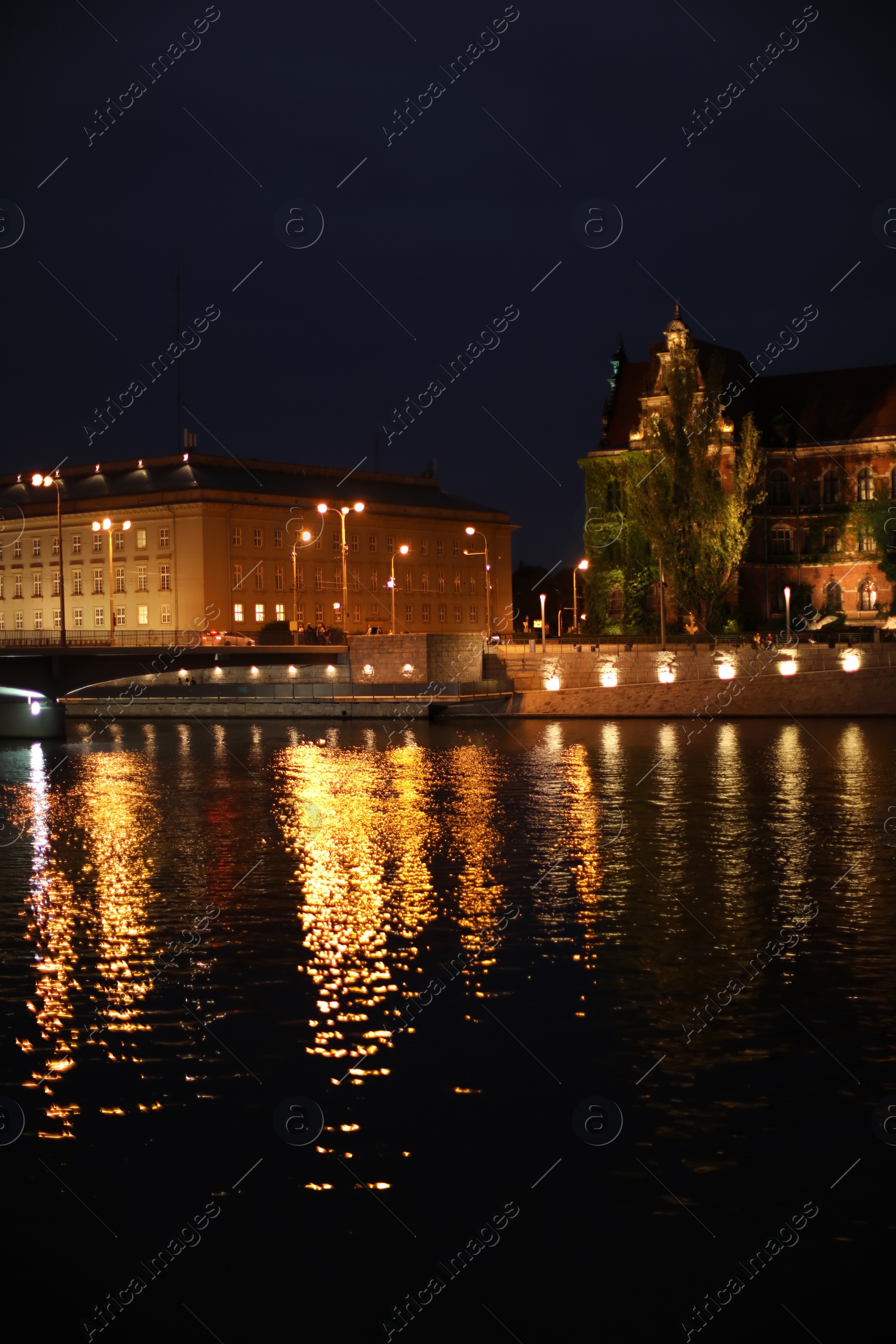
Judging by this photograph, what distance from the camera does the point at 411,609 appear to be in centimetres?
12450

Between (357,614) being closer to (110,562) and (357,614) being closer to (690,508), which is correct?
(110,562)

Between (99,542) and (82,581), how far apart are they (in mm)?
3972

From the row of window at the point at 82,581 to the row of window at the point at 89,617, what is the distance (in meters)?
1.37

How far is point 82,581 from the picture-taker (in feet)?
388

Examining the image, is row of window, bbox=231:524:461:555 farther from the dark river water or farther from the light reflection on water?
the dark river water

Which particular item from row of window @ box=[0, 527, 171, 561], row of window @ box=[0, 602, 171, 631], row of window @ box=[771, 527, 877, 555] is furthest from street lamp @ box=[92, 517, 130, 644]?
row of window @ box=[771, 527, 877, 555]

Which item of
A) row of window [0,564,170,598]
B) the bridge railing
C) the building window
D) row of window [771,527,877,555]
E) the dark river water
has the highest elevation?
the building window

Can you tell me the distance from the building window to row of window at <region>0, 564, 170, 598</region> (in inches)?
1842

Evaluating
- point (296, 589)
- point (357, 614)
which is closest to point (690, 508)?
point (296, 589)

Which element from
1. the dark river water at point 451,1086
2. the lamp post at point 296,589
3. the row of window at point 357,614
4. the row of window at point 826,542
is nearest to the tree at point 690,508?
the row of window at point 826,542

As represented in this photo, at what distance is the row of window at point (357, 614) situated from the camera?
11200 centimetres

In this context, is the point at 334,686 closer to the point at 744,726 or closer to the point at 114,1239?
the point at 744,726

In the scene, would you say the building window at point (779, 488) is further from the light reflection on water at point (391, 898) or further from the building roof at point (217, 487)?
the light reflection on water at point (391, 898)

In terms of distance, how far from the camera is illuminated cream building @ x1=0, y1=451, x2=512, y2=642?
361ft
